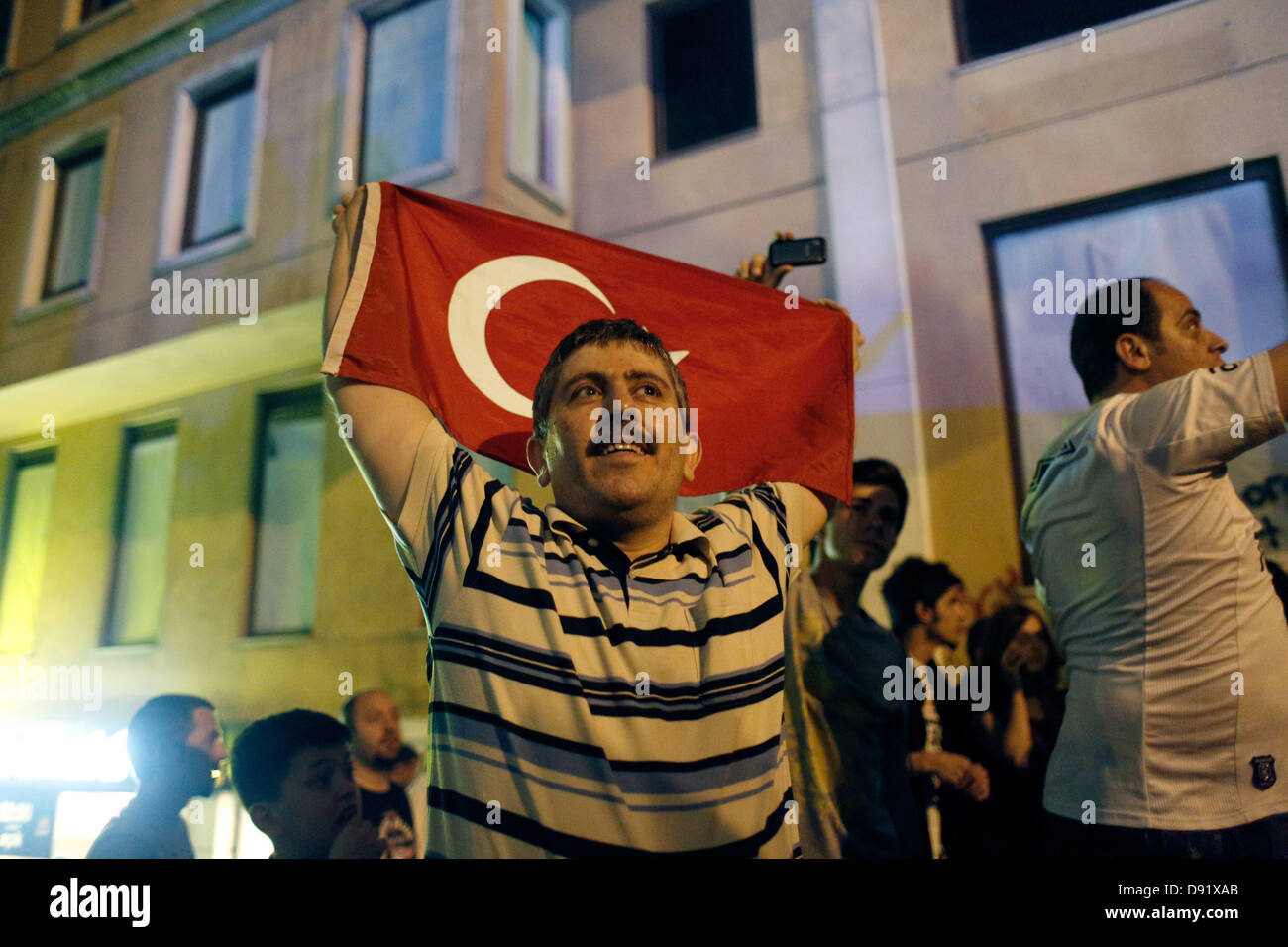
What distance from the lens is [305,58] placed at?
5.93m

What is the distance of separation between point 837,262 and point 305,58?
4.14 m

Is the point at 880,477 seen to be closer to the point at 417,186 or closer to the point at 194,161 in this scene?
the point at 417,186

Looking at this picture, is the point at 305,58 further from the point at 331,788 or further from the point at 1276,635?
the point at 1276,635

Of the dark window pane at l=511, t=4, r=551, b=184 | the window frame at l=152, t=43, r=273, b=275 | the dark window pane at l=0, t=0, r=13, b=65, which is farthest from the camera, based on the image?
the window frame at l=152, t=43, r=273, b=275

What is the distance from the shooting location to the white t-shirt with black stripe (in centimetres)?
159

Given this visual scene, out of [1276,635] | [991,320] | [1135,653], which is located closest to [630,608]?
[1135,653]

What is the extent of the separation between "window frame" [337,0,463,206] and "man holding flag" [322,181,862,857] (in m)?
3.49

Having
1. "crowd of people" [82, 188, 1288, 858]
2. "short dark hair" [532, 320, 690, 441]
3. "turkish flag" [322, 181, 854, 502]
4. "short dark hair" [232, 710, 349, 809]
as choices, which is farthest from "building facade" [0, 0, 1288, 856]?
"short dark hair" [532, 320, 690, 441]

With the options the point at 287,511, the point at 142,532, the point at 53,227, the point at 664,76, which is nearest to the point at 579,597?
the point at 664,76

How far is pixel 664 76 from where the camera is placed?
18.6ft

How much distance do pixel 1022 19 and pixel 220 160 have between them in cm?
557

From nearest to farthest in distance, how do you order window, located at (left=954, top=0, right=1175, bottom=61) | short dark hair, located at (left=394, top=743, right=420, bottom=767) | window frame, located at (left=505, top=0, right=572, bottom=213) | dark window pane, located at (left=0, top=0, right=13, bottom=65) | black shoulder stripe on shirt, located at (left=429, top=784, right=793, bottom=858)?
black shoulder stripe on shirt, located at (left=429, top=784, right=793, bottom=858)
short dark hair, located at (left=394, top=743, right=420, bottom=767)
window, located at (left=954, top=0, right=1175, bottom=61)
dark window pane, located at (left=0, top=0, right=13, bottom=65)
window frame, located at (left=505, top=0, right=572, bottom=213)

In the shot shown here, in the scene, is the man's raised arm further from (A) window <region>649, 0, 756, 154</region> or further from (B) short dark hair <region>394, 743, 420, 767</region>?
(A) window <region>649, 0, 756, 154</region>

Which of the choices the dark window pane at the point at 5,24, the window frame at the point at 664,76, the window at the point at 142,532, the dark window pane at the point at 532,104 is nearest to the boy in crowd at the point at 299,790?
the dark window pane at the point at 532,104
